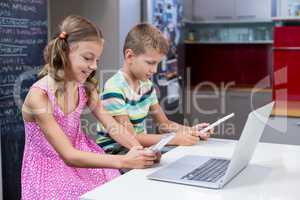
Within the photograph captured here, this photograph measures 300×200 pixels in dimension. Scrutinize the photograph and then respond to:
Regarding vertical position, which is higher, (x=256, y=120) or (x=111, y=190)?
(x=256, y=120)

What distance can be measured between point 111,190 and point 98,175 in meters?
0.52

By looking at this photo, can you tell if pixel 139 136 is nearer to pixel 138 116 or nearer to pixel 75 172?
pixel 138 116

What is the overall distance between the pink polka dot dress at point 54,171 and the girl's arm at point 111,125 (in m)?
0.11

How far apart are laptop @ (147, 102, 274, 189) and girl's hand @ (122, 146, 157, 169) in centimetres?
6

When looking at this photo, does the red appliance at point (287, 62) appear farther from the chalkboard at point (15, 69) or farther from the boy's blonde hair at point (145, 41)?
the chalkboard at point (15, 69)

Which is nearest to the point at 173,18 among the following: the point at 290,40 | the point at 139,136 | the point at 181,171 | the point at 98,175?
the point at 290,40

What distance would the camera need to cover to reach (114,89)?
192 cm

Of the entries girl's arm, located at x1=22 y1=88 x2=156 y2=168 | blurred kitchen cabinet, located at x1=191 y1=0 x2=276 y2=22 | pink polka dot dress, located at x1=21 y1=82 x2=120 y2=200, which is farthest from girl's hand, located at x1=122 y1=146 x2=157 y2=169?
blurred kitchen cabinet, located at x1=191 y1=0 x2=276 y2=22

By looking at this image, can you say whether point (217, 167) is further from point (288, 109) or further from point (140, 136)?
point (288, 109)

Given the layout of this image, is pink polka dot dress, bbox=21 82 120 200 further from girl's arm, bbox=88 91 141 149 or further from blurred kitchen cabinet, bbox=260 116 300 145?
blurred kitchen cabinet, bbox=260 116 300 145

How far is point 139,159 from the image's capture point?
4.37 feet

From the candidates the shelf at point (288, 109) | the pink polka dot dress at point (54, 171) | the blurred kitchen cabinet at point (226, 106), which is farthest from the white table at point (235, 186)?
the blurred kitchen cabinet at point (226, 106)

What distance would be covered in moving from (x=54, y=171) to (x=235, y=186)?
686 mm

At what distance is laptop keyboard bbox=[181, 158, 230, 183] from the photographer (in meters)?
1.22
